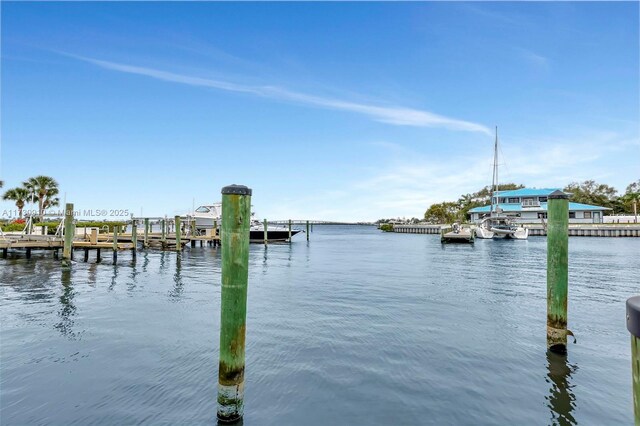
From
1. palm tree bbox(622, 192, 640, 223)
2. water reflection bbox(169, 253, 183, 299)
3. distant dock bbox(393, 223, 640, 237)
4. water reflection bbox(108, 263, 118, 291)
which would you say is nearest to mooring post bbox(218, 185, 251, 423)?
water reflection bbox(169, 253, 183, 299)

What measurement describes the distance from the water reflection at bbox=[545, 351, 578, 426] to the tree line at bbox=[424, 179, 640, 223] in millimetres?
79758

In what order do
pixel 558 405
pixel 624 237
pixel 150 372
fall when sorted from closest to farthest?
pixel 558 405 → pixel 150 372 → pixel 624 237

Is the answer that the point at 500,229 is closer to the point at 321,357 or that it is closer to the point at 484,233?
the point at 484,233

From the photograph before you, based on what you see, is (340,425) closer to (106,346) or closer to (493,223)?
(106,346)

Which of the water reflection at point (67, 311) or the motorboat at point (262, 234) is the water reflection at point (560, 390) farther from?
the motorboat at point (262, 234)

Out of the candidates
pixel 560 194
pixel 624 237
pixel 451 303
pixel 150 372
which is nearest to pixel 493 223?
pixel 624 237

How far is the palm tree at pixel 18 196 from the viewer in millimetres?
53312

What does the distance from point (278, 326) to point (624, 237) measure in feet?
213

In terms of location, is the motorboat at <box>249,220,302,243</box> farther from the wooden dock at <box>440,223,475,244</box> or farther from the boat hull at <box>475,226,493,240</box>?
the boat hull at <box>475,226,493,240</box>

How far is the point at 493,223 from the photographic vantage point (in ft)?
194

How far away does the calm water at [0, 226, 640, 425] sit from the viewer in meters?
5.45

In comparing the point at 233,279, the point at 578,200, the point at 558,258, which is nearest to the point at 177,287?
the point at 233,279

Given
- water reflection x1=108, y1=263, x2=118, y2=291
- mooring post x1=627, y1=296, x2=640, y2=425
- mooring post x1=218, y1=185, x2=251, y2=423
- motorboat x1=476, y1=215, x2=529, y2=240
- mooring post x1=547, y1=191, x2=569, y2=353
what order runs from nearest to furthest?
mooring post x1=627, y1=296, x2=640, y2=425
mooring post x1=218, y1=185, x2=251, y2=423
mooring post x1=547, y1=191, x2=569, y2=353
water reflection x1=108, y1=263, x2=118, y2=291
motorboat x1=476, y1=215, x2=529, y2=240

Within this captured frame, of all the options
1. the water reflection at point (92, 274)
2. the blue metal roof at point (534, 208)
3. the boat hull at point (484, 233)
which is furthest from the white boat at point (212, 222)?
the blue metal roof at point (534, 208)
